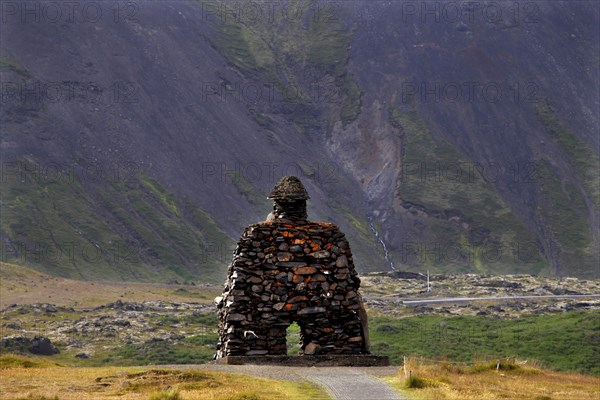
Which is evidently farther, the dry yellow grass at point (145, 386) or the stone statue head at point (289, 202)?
the stone statue head at point (289, 202)

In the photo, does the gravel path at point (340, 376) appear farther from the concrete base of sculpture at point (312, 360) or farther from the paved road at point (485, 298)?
the paved road at point (485, 298)

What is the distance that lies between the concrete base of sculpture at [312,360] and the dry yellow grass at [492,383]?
1923mm

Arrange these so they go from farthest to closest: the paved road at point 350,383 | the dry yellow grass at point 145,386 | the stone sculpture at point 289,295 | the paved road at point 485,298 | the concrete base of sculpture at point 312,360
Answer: the paved road at point 485,298
the stone sculpture at point 289,295
the concrete base of sculpture at point 312,360
the paved road at point 350,383
the dry yellow grass at point 145,386

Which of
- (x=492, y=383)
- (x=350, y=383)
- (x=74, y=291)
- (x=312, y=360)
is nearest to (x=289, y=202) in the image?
(x=312, y=360)

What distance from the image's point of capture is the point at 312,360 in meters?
41.2

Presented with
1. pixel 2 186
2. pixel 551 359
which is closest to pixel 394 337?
pixel 551 359

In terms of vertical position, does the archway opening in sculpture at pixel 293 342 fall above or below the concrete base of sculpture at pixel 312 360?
above

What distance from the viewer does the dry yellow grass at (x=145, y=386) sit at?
98.7ft

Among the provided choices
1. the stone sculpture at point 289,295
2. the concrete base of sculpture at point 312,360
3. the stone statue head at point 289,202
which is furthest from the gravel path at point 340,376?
the stone statue head at point 289,202

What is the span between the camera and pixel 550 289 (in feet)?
594

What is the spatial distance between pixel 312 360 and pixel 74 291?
11510 cm

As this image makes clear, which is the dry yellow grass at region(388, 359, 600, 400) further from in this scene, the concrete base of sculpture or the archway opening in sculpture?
the archway opening in sculpture

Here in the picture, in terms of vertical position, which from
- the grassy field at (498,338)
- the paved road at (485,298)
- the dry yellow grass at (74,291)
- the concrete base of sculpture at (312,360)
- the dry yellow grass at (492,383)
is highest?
the dry yellow grass at (74,291)

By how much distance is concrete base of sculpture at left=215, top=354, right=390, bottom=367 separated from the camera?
40812 mm
